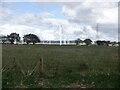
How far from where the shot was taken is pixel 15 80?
62.7 ft

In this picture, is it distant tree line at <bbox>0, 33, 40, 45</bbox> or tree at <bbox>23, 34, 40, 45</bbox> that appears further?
tree at <bbox>23, 34, 40, 45</bbox>

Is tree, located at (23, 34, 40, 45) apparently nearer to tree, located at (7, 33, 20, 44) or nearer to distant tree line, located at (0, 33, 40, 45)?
distant tree line, located at (0, 33, 40, 45)

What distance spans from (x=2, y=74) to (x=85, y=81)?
522cm

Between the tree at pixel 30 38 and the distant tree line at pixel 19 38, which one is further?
the tree at pixel 30 38

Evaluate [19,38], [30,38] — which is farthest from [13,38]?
Answer: [30,38]

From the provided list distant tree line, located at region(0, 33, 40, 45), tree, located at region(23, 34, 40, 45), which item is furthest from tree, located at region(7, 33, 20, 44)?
tree, located at region(23, 34, 40, 45)

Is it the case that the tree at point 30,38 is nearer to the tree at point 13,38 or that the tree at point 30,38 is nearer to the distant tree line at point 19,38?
the distant tree line at point 19,38

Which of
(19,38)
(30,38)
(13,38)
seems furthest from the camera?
(30,38)

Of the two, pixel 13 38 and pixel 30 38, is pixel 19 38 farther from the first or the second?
pixel 30 38

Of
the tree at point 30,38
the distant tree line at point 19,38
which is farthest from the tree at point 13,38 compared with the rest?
the tree at point 30,38

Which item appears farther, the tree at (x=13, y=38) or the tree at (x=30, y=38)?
the tree at (x=30, y=38)

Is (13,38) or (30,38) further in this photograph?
(30,38)

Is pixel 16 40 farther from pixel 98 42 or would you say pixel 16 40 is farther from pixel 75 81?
pixel 75 81

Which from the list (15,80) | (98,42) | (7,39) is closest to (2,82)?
(15,80)
